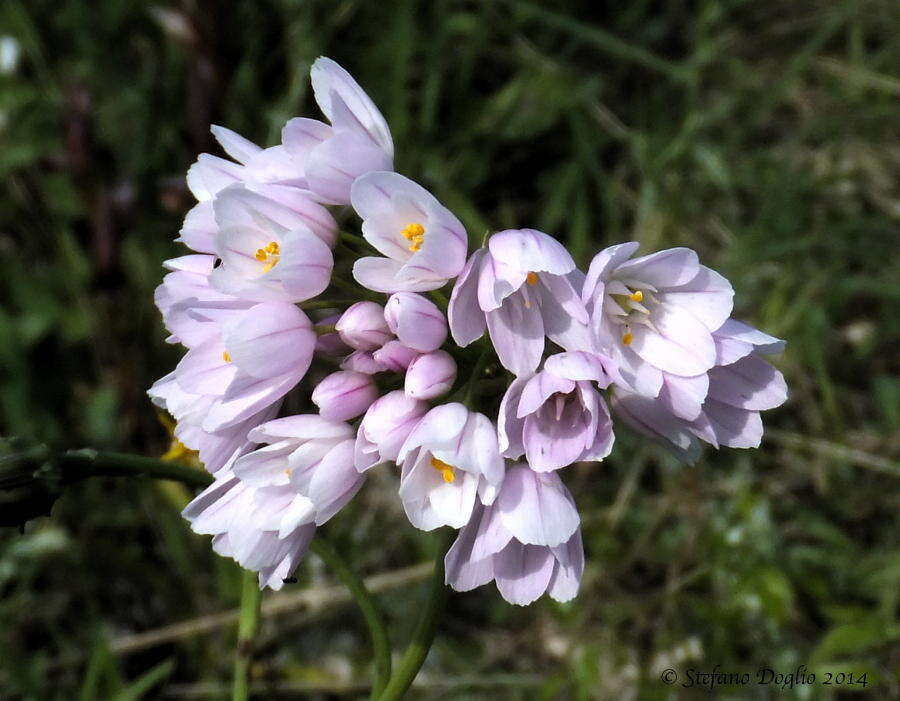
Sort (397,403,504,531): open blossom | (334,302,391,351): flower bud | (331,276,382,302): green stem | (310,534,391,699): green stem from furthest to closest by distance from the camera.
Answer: (310,534,391,699): green stem, (331,276,382,302): green stem, (334,302,391,351): flower bud, (397,403,504,531): open blossom

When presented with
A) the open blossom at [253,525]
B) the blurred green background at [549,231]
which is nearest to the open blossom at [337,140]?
the open blossom at [253,525]

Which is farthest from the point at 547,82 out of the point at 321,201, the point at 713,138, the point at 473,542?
the point at 473,542

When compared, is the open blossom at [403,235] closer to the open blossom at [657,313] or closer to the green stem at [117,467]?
the open blossom at [657,313]

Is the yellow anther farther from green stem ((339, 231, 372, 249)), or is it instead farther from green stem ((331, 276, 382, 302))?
green stem ((339, 231, 372, 249))

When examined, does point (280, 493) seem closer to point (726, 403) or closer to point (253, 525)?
point (253, 525)

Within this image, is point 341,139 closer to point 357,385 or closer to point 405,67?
point 357,385

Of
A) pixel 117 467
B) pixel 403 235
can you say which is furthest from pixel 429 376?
pixel 117 467

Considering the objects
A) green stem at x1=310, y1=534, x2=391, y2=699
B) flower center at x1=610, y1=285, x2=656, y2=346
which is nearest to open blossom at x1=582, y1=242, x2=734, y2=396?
flower center at x1=610, y1=285, x2=656, y2=346

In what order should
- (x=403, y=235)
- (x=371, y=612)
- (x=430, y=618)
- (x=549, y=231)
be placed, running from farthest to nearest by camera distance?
(x=549, y=231), (x=371, y=612), (x=430, y=618), (x=403, y=235)

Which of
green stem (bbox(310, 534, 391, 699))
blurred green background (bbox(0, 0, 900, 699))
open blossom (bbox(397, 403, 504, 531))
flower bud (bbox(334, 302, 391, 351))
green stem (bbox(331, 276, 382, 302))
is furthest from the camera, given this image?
blurred green background (bbox(0, 0, 900, 699))
